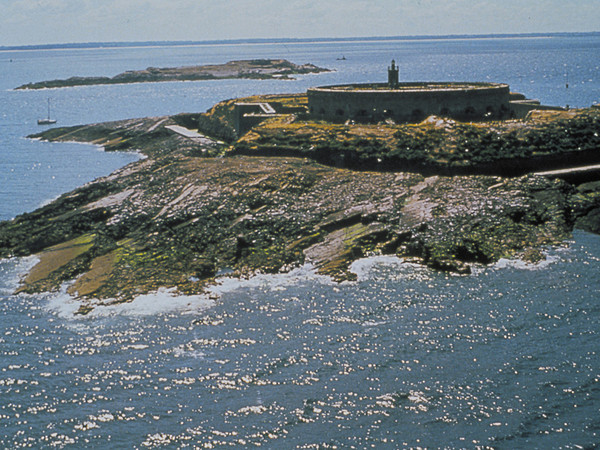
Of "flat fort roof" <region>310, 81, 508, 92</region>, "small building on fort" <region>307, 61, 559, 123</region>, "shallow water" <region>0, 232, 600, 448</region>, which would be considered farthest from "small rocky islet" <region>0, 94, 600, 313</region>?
"flat fort roof" <region>310, 81, 508, 92</region>

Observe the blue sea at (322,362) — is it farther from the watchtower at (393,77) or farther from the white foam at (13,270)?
the watchtower at (393,77)

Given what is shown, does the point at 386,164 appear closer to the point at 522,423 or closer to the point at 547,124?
the point at 547,124

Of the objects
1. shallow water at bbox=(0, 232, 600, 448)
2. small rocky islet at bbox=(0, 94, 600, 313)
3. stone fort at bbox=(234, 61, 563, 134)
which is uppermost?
stone fort at bbox=(234, 61, 563, 134)

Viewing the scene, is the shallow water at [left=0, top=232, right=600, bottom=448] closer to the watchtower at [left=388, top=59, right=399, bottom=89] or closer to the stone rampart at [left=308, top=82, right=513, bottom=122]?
the stone rampart at [left=308, top=82, right=513, bottom=122]

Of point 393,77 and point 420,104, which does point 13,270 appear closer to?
point 420,104

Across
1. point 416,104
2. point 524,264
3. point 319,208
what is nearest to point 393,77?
point 416,104
